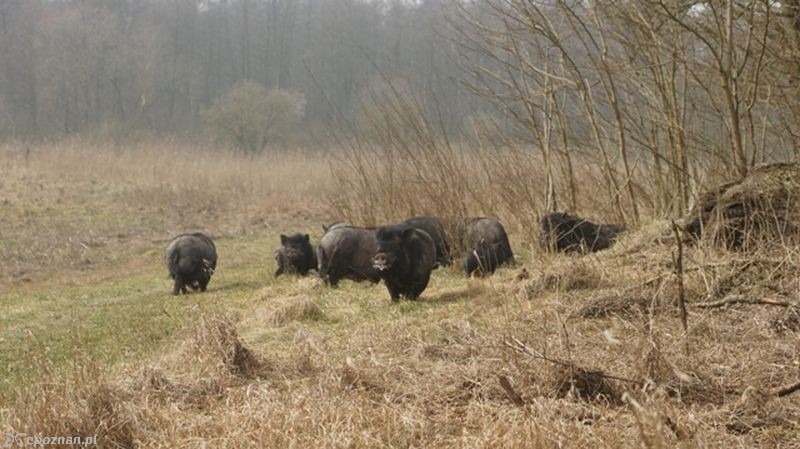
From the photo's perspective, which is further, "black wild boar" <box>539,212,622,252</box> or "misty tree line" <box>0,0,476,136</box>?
"misty tree line" <box>0,0,476,136</box>

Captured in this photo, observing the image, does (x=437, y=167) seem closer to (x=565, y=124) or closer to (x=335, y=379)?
(x=565, y=124)

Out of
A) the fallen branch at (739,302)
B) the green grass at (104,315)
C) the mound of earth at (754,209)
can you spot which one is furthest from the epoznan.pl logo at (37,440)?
the mound of earth at (754,209)

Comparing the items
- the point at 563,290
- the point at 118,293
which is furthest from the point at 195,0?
the point at 563,290

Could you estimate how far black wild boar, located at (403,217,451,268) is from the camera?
13.3 metres

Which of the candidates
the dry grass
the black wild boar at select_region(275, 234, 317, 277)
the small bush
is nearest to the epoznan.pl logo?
the black wild boar at select_region(275, 234, 317, 277)

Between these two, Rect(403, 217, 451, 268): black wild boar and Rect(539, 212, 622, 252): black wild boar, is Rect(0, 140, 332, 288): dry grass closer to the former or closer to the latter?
Rect(403, 217, 451, 268): black wild boar

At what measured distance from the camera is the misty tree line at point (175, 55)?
62.1 metres

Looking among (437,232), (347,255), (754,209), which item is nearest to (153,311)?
(347,255)

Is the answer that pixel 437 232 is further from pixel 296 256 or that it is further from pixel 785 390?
pixel 785 390

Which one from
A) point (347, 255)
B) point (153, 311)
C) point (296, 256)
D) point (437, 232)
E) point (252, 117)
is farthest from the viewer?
point (252, 117)

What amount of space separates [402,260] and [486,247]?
2483mm

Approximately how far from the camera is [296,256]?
45.3ft

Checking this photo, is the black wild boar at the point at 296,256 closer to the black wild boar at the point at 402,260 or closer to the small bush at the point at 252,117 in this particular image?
the black wild boar at the point at 402,260

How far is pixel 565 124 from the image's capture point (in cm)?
1358
